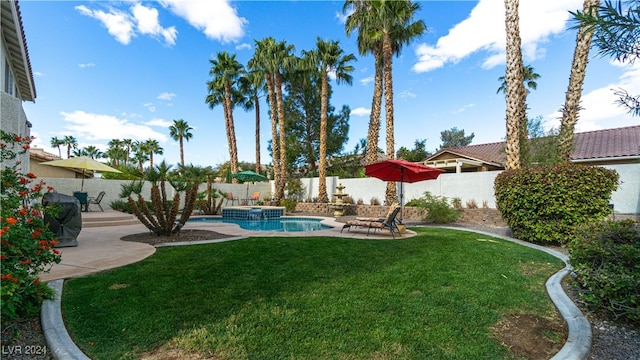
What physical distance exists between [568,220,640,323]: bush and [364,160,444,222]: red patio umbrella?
16.3ft

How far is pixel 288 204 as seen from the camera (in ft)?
63.0

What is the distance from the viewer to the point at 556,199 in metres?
7.62

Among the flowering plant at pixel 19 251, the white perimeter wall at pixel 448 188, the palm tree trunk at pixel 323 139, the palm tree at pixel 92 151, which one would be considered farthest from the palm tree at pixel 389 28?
the palm tree at pixel 92 151

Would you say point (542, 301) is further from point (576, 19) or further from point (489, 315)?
point (576, 19)

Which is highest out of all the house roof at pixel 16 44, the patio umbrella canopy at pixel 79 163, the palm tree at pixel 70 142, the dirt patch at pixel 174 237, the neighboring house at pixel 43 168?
the palm tree at pixel 70 142

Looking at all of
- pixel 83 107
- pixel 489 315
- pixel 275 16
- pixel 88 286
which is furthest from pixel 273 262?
pixel 83 107

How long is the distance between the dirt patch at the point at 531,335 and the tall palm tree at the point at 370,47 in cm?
1407

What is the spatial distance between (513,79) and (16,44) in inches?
598

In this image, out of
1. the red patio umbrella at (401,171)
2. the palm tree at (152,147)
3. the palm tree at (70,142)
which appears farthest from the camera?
the palm tree at (70,142)

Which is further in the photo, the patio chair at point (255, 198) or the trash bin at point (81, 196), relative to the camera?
the patio chair at point (255, 198)

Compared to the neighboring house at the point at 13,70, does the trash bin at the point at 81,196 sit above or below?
below

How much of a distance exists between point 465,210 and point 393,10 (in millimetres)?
11305

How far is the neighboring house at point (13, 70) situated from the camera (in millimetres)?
5633

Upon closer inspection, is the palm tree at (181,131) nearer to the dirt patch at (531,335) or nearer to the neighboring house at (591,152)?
the neighboring house at (591,152)
